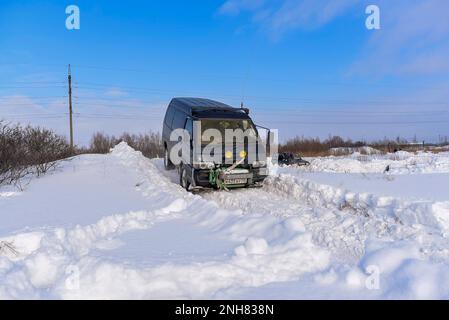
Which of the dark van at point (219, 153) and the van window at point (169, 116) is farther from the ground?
the van window at point (169, 116)

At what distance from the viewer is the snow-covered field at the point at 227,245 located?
316 cm

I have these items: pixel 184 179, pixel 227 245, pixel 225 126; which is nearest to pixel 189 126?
pixel 225 126

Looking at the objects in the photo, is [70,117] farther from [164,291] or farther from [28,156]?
[164,291]

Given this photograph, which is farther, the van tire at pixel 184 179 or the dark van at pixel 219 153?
the van tire at pixel 184 179

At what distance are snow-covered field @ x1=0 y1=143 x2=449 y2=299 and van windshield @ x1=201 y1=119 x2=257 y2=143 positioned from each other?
201cm

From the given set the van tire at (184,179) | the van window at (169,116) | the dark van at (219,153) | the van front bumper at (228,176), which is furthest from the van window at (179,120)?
the van front bumper at (228,176)

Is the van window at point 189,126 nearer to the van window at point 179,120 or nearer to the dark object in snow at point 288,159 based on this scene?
the van window at point 179,120

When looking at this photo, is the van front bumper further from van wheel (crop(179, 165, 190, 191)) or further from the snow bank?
the snow bank

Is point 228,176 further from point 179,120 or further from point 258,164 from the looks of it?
point 179,120

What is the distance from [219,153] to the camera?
8766mm

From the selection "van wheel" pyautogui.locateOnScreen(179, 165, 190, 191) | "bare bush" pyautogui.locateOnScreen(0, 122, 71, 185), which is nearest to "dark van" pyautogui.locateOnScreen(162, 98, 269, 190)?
"van wheel" pyautogui.locateOnScreen(179, 165, 190, 191)

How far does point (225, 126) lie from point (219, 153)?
3.74 ft

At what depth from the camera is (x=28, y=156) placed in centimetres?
1064

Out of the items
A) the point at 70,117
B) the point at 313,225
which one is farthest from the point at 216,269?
the point at 70,117
